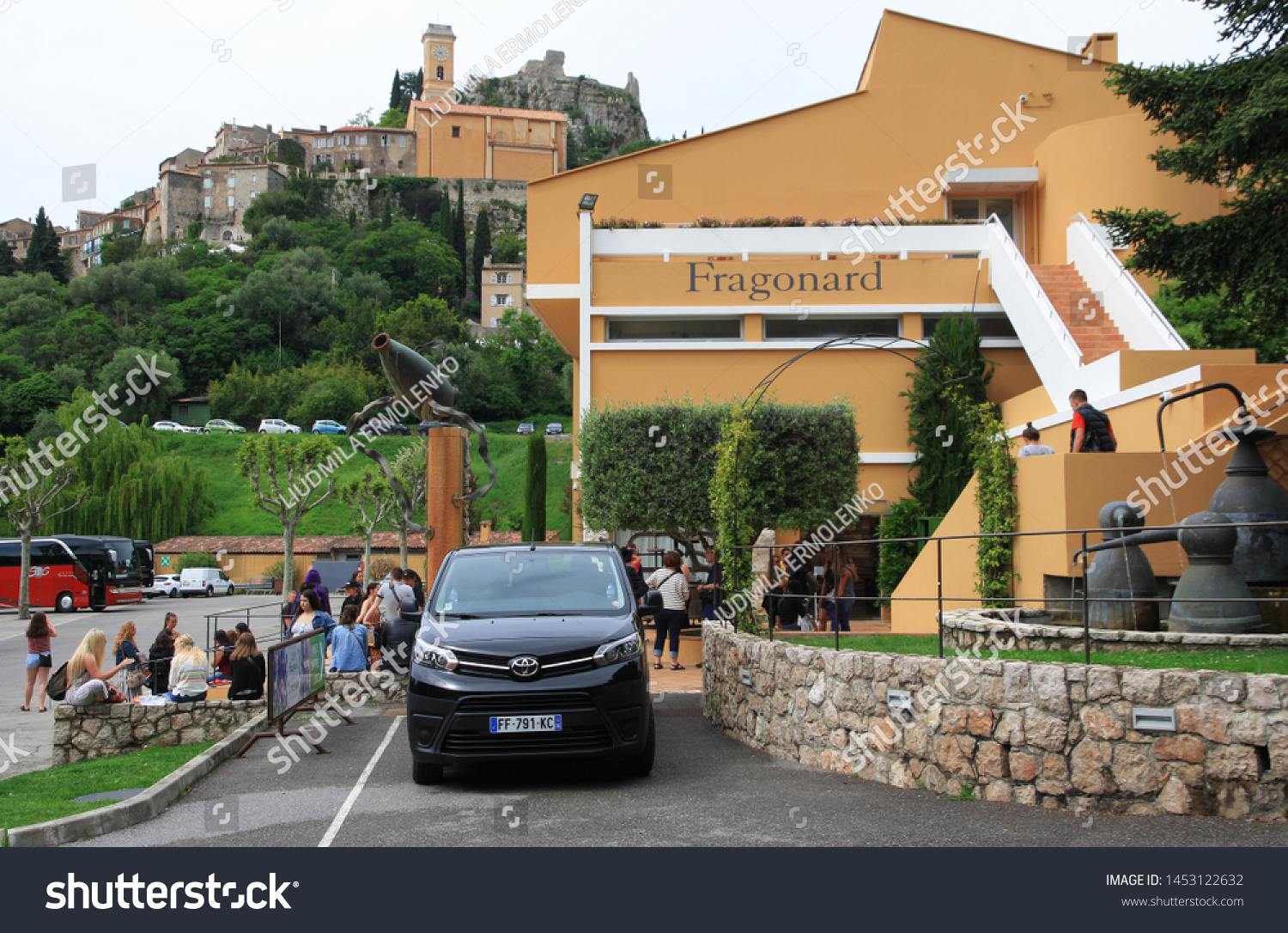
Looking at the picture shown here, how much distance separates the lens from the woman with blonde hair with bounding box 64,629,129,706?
34.4 ft

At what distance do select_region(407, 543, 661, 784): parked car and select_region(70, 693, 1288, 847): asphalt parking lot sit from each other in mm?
325

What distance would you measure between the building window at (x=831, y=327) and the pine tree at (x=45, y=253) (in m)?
119

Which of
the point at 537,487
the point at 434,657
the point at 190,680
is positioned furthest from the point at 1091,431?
the point at 537,487

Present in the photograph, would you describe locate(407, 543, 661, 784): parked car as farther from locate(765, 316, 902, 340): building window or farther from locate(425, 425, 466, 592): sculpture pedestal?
locate(765, 316, 902, 340): building window

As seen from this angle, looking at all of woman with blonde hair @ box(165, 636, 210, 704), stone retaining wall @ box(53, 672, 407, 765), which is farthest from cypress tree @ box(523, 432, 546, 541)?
stone retaining wall @ box(53, 672, 407, 765)

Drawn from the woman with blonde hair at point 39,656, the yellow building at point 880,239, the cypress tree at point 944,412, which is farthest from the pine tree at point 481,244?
the woman with blonde hair at point 39,656

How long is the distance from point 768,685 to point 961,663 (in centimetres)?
239

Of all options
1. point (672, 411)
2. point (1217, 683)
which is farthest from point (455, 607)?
point (672, 411)

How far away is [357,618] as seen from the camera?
1437cm

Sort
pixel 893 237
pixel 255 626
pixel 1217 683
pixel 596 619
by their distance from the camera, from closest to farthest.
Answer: pixel 1217 683, pixel 596 619, pixel 893 237, pixel 255 626

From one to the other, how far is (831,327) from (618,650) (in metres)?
19.9

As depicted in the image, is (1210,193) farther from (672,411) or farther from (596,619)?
(596,619)

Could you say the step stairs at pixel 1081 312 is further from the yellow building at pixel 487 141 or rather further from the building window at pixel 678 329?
the yellow building at pixel 487 141
